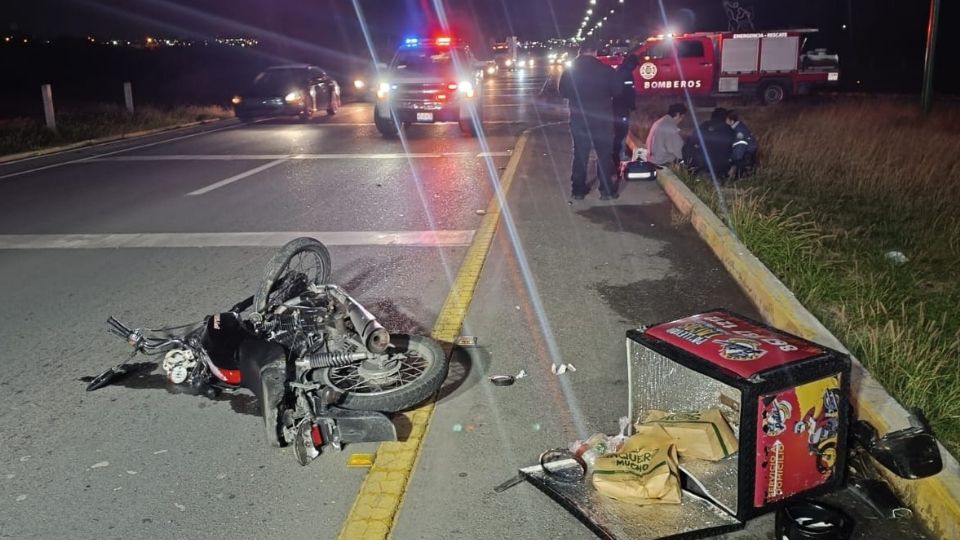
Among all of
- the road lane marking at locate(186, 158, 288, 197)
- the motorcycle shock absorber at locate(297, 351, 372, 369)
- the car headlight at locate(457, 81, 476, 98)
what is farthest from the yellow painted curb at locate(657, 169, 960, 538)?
the car headlight at locate(457, 81, 476, 98)

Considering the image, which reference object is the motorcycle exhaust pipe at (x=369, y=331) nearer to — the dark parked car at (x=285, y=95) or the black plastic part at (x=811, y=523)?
the black plastic part at (x=811, y=523)

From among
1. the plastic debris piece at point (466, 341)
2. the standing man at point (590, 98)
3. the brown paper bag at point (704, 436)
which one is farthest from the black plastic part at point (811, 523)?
the standing man at point (590, 98)

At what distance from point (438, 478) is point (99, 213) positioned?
7798mm

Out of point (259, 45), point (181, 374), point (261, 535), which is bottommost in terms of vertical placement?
point (261, 535)

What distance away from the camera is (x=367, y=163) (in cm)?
1423

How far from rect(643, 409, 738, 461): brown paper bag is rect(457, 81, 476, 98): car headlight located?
14948 millimetres

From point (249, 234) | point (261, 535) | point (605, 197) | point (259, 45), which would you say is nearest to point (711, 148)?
point (605, 197)

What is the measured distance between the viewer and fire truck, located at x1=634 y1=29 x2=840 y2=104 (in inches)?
1054

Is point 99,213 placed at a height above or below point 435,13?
below

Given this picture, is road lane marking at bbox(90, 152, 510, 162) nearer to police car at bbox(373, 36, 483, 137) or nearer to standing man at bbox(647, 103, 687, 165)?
police car at bbox(373, 36, 483, 137)

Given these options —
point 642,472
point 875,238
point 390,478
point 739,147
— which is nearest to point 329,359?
point 390,478

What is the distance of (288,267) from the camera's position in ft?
15.3

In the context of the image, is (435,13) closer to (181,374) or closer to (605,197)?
(605,197)

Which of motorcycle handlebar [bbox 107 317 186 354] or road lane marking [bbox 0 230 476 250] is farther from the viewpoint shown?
road lane marking [bbox 0 230 476 250]
